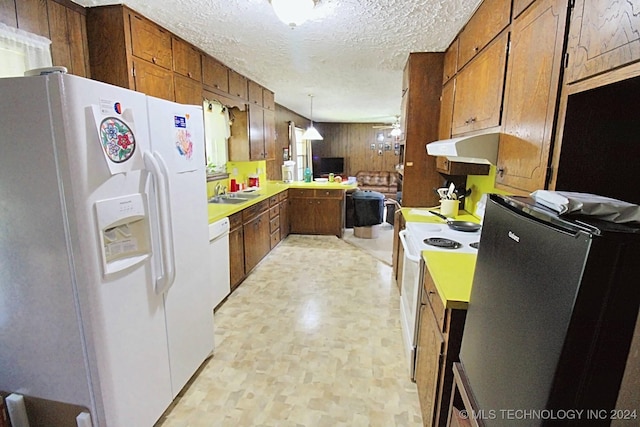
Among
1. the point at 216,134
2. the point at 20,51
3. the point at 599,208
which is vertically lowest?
the point at 599,208

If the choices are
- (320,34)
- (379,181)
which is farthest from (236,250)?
(379,181)

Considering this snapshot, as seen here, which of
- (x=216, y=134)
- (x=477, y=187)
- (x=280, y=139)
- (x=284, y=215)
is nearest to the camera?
(x=477, y=187)

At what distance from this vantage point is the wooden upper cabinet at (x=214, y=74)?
3062 millimetres

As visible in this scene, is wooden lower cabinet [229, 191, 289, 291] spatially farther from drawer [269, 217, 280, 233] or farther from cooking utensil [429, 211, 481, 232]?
cooking utensil [429, 211, 481, 232]

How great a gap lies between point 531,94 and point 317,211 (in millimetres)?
4102

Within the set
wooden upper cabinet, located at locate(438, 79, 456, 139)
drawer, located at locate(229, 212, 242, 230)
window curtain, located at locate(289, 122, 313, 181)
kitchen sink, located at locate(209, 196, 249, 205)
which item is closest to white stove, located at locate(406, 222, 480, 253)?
wooden upper cabinet, located at locate(438, 79, 456, 139)

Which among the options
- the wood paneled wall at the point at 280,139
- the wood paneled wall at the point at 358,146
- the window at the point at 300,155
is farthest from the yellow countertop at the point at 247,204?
the wood paneled wall at the point at 358,146

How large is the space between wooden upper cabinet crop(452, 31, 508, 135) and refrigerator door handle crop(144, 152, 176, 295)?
1731mm

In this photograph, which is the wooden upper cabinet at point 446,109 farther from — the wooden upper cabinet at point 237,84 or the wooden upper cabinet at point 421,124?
the wooden upper cabinet at point 237,84

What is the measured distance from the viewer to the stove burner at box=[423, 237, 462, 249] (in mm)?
1936

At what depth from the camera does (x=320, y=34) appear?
98.2 inches

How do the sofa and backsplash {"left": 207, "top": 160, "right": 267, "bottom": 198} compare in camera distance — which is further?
the sofa

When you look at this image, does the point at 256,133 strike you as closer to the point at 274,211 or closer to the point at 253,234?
the point at 274,211

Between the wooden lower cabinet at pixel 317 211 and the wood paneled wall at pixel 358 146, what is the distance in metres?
4.75
